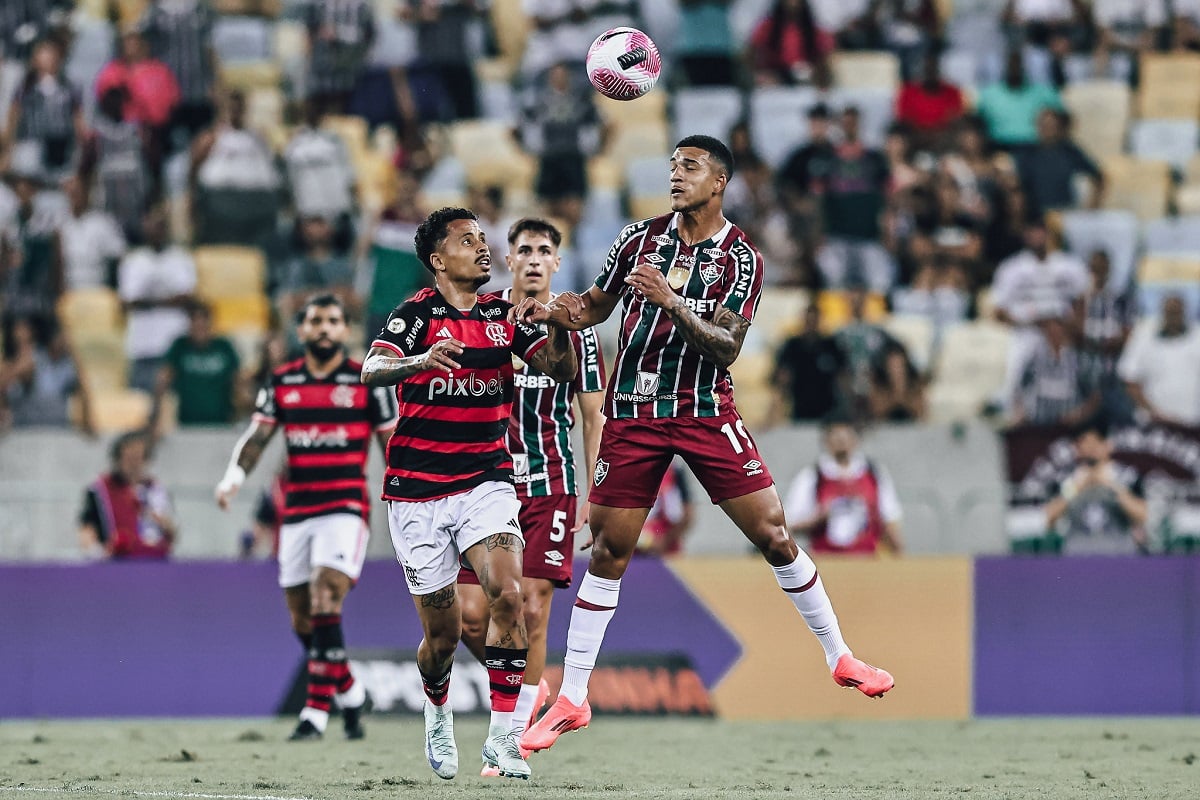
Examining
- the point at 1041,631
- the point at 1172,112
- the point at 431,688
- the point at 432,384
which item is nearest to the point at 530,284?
the point at 432,384

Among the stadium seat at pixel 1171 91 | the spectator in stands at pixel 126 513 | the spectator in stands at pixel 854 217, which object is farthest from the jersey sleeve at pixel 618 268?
the stadium seat at pixel 1171 91

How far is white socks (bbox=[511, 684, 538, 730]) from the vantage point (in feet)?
33.0

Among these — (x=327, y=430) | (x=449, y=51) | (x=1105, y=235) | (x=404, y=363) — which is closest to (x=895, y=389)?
(x=1105, y=235)

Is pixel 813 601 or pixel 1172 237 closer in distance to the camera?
pixel 813 601

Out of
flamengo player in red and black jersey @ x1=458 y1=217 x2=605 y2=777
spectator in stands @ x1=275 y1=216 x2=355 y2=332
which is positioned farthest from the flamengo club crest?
spectator in stands @ x1=275 y1=216 x2=355 y2=332

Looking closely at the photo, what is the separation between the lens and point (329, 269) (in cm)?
1850

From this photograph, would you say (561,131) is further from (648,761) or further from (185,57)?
(648,761)

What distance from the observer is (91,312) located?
1884 cm

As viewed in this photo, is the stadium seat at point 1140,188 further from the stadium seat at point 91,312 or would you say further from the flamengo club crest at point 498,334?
the flamengo club crest at point 498,334

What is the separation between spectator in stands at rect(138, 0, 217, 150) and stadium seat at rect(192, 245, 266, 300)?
1.90 m

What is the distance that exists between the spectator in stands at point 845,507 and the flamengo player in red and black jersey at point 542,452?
4.28m

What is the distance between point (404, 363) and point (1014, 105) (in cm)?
1277

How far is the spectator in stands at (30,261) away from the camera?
61.0 feet

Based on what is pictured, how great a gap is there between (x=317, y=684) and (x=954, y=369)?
24.1 ft
